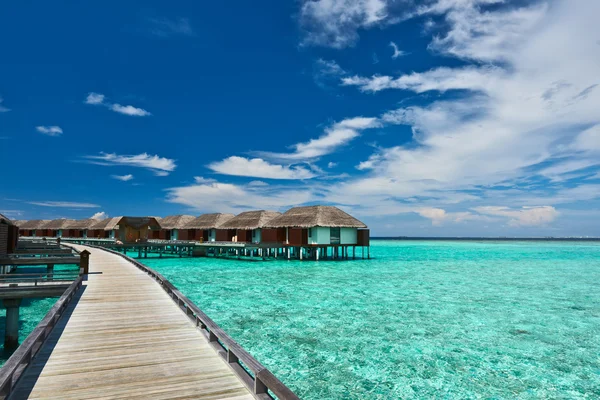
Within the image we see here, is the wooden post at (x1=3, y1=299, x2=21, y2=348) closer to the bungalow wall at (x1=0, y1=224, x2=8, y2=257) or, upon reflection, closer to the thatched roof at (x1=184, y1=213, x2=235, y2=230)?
the bungalow wall at (x1=0, y1=224, x2=8, y2=257)

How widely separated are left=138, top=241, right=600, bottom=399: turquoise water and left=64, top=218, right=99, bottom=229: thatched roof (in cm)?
5428

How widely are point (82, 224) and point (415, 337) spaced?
7098 cm

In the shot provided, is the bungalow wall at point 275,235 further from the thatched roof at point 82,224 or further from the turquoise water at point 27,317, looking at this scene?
the thatched roof at point 82,224

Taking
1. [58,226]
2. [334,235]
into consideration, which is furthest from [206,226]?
[58,226]

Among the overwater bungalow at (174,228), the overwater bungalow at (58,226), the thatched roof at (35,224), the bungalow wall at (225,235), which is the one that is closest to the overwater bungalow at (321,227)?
the bungalow wall at (225,235)

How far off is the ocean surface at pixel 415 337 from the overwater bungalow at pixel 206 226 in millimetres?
27955

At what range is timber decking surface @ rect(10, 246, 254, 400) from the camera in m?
4.65

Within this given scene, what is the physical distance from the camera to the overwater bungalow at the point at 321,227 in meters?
39.9

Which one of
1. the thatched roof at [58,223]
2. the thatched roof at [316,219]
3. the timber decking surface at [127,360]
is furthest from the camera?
the thatched roof at [58,223]

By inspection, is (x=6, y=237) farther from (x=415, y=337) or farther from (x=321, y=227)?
(x=321, y=227)

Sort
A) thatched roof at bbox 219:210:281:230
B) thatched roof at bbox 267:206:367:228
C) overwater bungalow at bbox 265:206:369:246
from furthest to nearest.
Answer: thatched roof at bbox 219:210:281:230
overwater bungalow at bbox 265:206:369:246
thatched roof at bbox 267:206:367:228

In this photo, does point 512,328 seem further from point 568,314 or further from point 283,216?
point 283,216

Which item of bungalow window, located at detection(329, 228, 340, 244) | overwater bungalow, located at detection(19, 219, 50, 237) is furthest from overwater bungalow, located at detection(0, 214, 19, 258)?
overwater bungalow, located at detection(19, 219, 50, 237)

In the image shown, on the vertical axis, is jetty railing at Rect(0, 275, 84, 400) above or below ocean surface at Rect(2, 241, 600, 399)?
above
